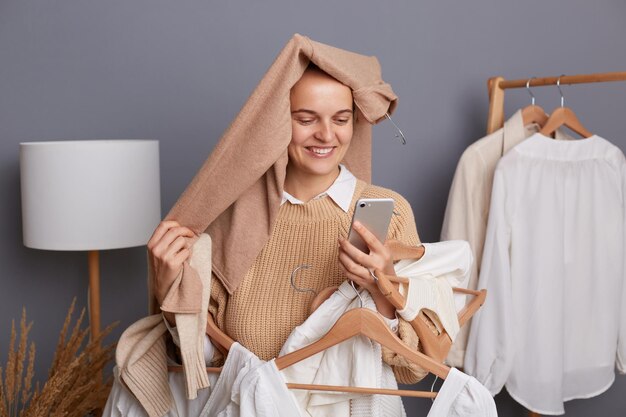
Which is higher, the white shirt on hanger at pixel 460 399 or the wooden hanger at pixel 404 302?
the wooden hanger at pixel 404 302

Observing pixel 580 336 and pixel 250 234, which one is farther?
pixel 580 336

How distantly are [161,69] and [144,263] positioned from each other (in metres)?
0.62

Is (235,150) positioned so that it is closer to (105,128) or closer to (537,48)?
(105,128)

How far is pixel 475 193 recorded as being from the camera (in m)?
2.55

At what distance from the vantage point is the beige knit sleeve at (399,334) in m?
1.53

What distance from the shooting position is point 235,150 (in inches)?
61.3

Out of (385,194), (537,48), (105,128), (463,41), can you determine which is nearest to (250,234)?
(385,194)

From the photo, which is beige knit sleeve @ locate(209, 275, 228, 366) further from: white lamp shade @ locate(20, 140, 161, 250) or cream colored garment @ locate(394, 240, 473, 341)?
white lamp shade @ locate(20, 140, 161, 250)

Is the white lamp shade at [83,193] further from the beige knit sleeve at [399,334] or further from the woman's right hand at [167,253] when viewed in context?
the beige knit sleeve at [399,334]

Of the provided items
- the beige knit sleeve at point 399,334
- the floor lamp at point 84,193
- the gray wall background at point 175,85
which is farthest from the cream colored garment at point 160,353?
the gray wall background at point 175,85

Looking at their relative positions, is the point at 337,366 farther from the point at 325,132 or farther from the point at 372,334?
the point at 325,132

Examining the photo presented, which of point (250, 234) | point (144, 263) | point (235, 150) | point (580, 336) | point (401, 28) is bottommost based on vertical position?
point (580, 336)

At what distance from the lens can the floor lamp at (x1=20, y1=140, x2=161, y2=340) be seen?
79.5 inches

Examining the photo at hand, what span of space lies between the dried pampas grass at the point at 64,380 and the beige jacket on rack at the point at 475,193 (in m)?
1.11
